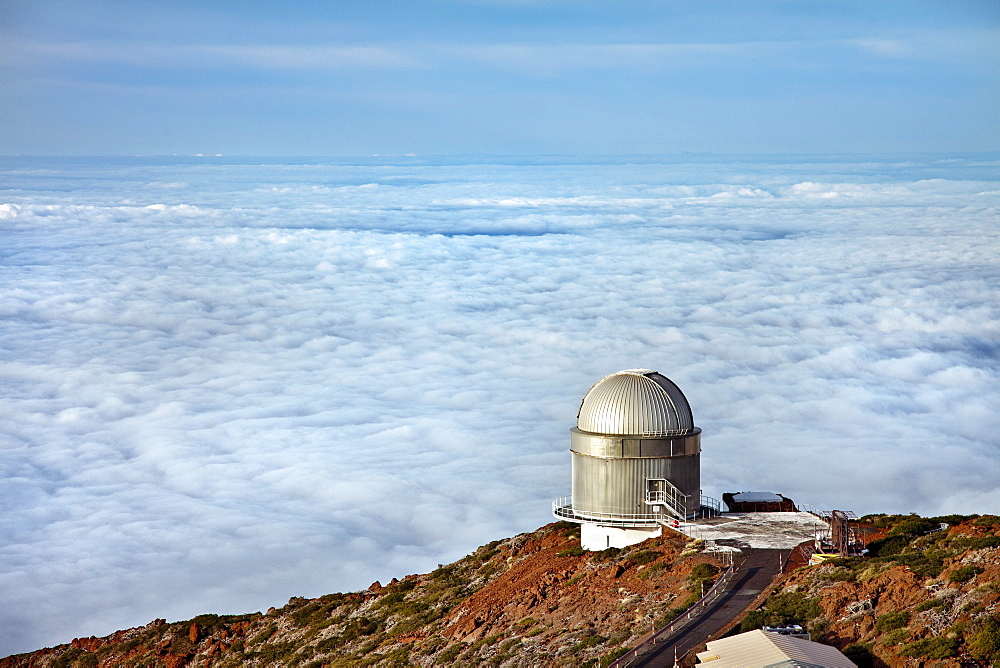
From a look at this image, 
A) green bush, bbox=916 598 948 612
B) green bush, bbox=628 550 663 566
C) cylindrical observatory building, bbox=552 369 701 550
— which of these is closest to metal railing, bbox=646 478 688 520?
cylindrical observatory building, bbox=552 369 701 550

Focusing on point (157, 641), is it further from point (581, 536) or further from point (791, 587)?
point (791, 587)

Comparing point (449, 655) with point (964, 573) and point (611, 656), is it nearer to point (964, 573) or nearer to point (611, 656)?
point (611, 656)

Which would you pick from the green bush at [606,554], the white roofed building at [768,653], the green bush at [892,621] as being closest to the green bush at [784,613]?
the green bush at [892,621]

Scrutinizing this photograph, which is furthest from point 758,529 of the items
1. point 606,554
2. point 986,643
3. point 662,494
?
point 986,643

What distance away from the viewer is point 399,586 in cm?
4328

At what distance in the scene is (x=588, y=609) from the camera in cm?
2984

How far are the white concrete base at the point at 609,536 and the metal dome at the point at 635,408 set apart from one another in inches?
116

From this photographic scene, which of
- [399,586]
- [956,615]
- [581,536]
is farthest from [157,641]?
Result: [956,615]

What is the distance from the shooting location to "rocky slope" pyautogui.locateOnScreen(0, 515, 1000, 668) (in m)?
25.0

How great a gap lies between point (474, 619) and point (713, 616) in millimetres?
8075

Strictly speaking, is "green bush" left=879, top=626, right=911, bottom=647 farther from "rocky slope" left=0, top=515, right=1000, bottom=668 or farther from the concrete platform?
the concrete platform

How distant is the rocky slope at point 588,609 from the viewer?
982 inches

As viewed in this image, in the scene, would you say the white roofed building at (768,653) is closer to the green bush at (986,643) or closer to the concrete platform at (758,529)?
the green bush at (986,643)

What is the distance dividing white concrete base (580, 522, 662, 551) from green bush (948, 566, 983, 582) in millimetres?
10751
